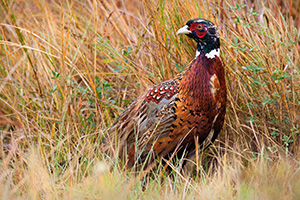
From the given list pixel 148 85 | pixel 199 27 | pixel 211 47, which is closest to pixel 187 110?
pixel 211 47

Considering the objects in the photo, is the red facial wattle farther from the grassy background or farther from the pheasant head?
the grassy background

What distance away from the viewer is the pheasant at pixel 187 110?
2820mm

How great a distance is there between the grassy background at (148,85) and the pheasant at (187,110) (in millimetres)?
150

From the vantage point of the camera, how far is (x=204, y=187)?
244 cm

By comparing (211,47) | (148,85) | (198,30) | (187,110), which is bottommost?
(187,110)

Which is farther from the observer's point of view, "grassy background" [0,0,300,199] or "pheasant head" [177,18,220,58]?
"pheasant head" [177,18,220,58]

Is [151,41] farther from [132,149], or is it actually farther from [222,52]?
[132,149]

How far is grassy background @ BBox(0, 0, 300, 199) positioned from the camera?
2463 millimetres

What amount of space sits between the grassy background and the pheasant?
5.9 inches

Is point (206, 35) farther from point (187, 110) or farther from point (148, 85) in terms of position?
point (148, 85)

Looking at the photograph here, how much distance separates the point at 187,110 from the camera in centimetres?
283

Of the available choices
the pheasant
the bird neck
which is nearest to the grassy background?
the pheasant

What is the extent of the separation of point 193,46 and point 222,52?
0.77 ft

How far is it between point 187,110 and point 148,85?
82 cm
